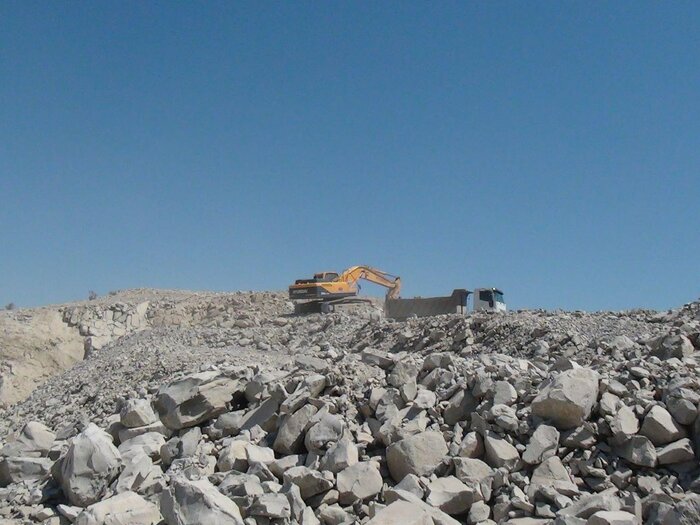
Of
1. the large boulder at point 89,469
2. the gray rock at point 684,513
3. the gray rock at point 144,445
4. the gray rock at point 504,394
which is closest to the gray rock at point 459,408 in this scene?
the gray rock at point 504,394

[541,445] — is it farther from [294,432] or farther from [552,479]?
[294,432]

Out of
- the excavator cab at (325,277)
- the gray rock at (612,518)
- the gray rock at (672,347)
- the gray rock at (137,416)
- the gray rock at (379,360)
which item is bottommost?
the gray rock at (612,518)

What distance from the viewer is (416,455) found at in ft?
17.9

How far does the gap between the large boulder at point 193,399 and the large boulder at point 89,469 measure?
88 cm

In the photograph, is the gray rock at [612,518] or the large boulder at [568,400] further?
the large boulder at [568,400]

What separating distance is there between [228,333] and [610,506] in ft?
48.9

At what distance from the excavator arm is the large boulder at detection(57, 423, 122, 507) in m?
16.7

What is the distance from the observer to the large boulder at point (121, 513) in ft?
16.2

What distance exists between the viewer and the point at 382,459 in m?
5.70

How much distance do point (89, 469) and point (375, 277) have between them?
1830 centimetres

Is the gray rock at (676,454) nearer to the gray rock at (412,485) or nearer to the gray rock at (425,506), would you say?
the gray rock at (425,506)

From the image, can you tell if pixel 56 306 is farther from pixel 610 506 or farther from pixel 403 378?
pixel 610 506

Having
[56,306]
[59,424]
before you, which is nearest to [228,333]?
[59,424]

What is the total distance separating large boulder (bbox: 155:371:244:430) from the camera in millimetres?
6953
